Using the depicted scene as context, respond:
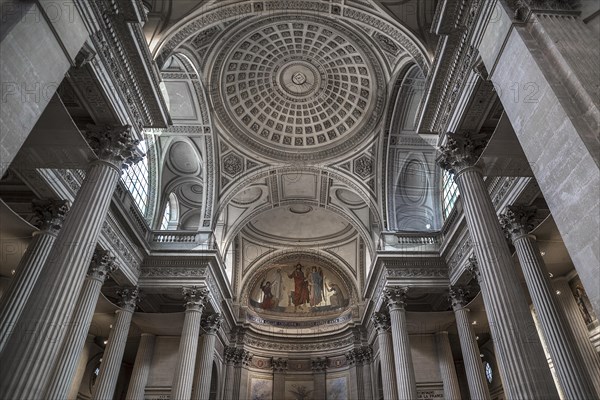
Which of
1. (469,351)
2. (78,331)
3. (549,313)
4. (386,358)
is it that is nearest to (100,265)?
(78,331)

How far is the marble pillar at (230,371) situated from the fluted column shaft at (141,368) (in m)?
4.93

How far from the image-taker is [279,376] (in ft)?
74.9

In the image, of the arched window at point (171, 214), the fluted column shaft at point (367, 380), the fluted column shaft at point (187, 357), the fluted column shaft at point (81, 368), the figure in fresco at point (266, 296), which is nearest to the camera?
the fluted column shaft at point (187, 357)

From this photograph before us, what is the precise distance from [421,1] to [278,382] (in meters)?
20.3

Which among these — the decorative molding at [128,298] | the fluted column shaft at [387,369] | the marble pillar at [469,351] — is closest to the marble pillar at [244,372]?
the fluted column shaft at [387,369]

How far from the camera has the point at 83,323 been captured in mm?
10711

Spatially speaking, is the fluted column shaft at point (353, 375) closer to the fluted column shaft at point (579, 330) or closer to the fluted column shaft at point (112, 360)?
the fluted column shaft at point (579, 330)

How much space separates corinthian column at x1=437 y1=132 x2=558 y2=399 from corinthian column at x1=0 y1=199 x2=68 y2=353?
31.9 feet

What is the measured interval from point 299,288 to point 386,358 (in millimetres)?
10299

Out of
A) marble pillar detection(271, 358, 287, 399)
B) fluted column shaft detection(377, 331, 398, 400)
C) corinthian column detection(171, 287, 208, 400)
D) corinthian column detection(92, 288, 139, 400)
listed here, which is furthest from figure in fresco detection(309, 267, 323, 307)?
corinthian column detection(92, 288, 139, 400)

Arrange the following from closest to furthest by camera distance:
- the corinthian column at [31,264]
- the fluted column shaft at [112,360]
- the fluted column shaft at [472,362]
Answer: the corinthian column at [31,264] < the fluted column shaft at [472,362] < the fluted column shaft at [112,360]

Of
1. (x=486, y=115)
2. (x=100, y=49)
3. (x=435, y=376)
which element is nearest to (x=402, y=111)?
(x=486, y=115)

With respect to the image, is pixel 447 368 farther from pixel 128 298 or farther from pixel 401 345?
pixel 128 298

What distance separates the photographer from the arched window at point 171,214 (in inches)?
718
